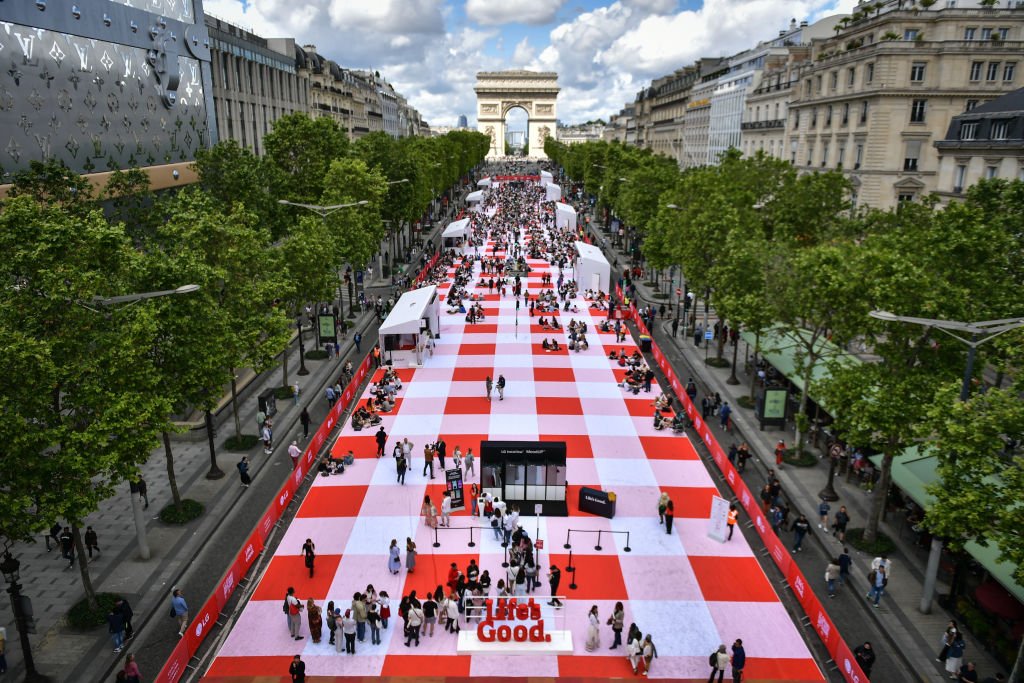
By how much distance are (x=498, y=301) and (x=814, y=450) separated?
3323 cm

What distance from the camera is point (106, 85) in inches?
1874

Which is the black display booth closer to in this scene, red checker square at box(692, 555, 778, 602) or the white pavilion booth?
red checker square at box(692, 555, 778, 602)

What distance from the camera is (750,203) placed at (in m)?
45.4

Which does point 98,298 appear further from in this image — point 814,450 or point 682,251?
point 682,251

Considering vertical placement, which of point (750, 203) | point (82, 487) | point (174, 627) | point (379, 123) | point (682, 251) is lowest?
point (174, 627)

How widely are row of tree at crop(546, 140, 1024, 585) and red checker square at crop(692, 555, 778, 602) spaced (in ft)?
15.0

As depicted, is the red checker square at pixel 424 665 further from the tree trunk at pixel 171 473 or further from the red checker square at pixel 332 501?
the tree trunk at pixel 171 473

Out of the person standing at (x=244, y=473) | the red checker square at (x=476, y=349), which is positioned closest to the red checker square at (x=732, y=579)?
the person standing at (x=244, y=473)

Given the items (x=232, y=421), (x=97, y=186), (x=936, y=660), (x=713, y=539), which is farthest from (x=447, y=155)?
(x=936, y=660)

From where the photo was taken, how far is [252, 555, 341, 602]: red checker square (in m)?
21.3

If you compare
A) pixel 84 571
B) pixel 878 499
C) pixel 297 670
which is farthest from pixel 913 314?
pixel 84 571

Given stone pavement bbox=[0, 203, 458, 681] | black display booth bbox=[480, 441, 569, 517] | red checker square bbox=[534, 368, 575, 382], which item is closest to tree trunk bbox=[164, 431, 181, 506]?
stone pavement bbox=[0, 203, 458, 681]

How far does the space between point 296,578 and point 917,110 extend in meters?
53.1

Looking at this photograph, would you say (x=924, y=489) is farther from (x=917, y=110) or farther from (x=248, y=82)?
(x=248, y=82)
